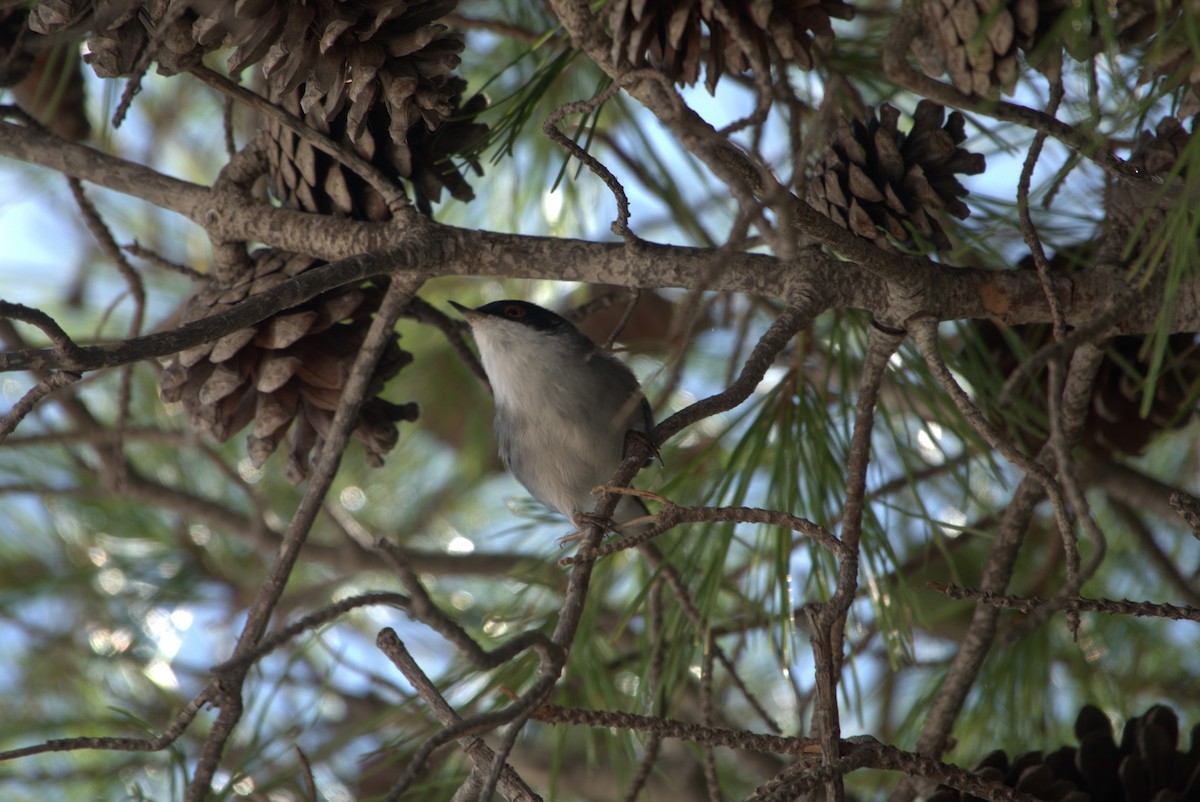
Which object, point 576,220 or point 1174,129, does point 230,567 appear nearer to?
point 576,220

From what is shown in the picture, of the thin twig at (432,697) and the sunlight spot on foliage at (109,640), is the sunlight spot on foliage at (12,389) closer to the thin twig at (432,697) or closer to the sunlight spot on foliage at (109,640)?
the sunlight spot on foliage at (109,640)

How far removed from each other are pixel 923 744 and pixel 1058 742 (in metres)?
0.65

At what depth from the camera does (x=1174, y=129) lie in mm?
1222

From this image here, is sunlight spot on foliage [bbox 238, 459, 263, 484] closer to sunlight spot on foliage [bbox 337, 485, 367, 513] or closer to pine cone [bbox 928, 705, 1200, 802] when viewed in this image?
sunlight spot on foliage [bbox 337, 485, 367, 513]

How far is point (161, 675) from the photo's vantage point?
2.70 metres

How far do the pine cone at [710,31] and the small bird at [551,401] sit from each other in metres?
0.88

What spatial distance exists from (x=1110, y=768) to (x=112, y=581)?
254 centimetres

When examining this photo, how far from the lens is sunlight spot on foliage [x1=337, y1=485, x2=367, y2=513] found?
3152mm

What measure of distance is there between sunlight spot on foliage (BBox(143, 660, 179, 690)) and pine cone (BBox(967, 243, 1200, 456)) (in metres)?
2.22

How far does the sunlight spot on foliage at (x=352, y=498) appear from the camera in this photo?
3.15 meters

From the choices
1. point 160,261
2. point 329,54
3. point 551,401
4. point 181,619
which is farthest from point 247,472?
point 329,54

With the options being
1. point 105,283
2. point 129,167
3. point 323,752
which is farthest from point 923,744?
point 105,283

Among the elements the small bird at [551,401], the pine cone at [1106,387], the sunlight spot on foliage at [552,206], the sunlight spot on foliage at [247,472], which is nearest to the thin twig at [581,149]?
the pine cone at [1106,387]

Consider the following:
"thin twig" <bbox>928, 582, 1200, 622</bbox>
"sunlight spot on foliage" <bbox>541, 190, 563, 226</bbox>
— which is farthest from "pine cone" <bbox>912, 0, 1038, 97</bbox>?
"sunlight spot on foliage" <bbox>541, 190, 563, 226</bbox>
